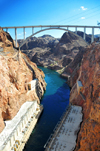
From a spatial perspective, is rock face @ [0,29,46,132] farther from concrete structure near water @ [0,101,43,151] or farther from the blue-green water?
the blue-green water

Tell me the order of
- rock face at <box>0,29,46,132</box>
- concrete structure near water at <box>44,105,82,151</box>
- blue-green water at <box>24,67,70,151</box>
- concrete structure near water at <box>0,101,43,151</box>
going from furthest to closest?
rock face at <box>0,29,46,132</box>, blue-green water at <box>24,67,70,151</box>, concrete structure near water at <box>0,101,43,151</box>, concrete structure near water at <box>44,105,82,151</box>

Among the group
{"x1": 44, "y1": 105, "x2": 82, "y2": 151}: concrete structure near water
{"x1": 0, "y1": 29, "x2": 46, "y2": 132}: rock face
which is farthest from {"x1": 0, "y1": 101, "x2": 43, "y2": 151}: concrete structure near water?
{"x1": 44, "y1": 105, "x2": 82, "y2": 151}: concrete structure near water

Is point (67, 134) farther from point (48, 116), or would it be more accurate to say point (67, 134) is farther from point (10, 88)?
point (10, 88)

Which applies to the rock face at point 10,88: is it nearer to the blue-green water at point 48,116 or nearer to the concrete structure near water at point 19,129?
the concrete structure near water at point 19,129

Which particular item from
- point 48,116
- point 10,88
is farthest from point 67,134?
point 10,88

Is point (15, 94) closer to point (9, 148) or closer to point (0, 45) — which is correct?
point (9, 148)
